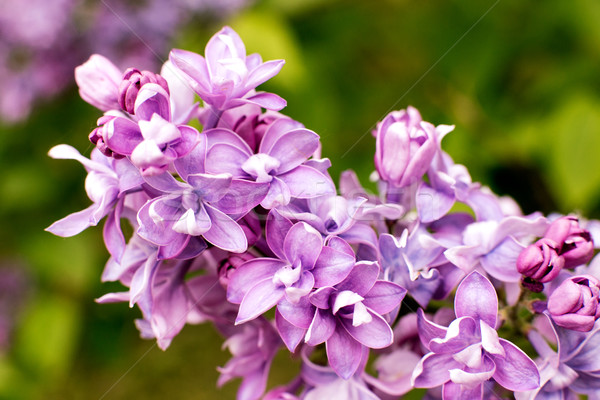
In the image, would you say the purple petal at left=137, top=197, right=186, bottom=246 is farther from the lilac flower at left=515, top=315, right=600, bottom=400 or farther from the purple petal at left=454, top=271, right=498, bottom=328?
the lilac flower at left=515, top=315, right=600, bottom=400

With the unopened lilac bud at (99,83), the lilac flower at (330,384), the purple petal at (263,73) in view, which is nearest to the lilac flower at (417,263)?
the lilac flower at (330,384)

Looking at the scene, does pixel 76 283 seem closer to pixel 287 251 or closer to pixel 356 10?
pixel 356 10

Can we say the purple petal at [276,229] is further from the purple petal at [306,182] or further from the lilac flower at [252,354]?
the lilac flower at [252,354]

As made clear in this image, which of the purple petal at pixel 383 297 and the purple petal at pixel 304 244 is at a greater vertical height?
the purple petal at pixel 304 244

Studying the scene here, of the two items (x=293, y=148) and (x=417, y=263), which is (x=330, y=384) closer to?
(x=417, y=263)

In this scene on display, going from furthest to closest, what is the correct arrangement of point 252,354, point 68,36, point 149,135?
point 68,36 → point 252,354 → point 149,135

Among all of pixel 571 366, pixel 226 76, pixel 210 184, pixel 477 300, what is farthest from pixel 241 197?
pixel 571 366
